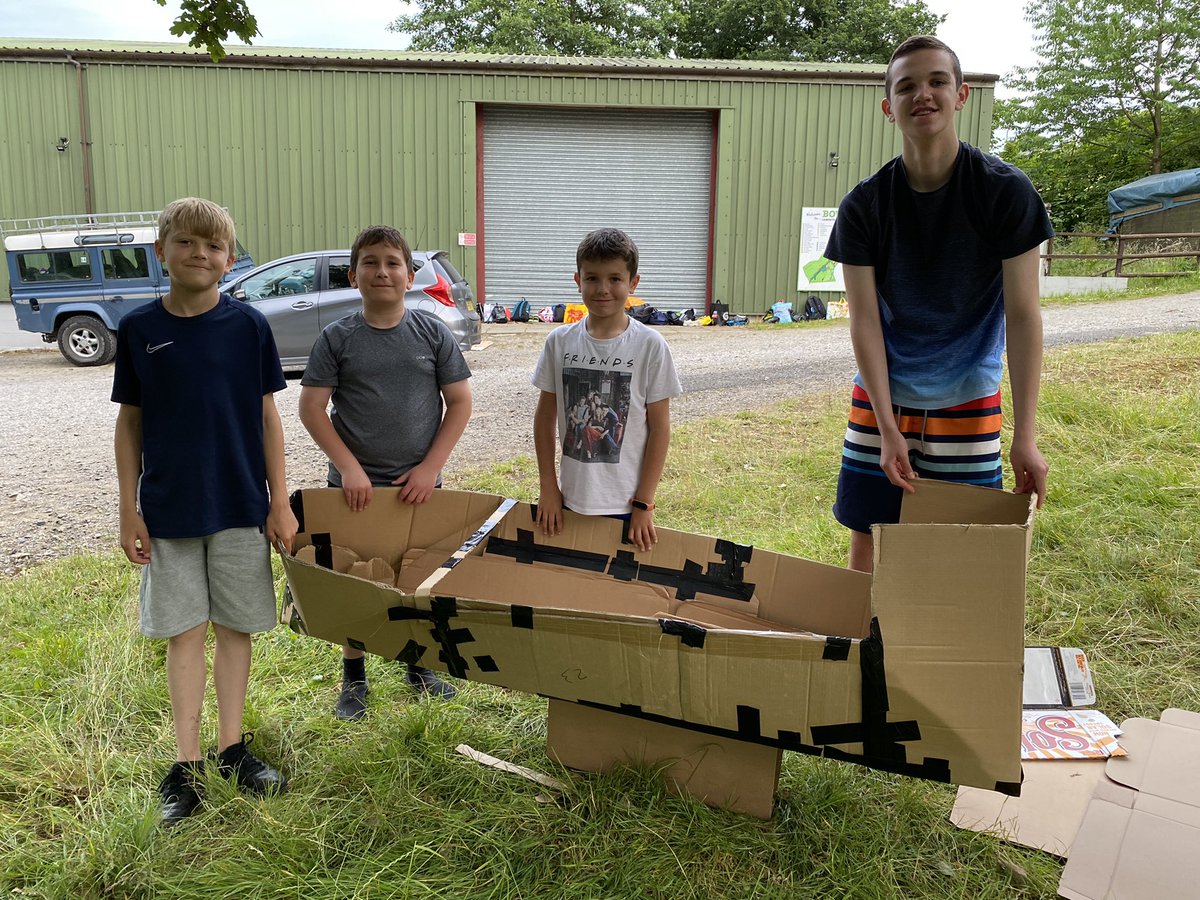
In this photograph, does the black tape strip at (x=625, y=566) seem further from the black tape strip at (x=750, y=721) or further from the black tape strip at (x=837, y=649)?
the black tape strip at (x=837, y=649)

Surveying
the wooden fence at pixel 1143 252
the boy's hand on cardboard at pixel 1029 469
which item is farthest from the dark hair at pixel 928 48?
the wooden fence at pixel 1143 252

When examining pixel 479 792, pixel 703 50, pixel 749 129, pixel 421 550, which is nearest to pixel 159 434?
pixel 421 550

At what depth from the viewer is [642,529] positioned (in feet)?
8.46

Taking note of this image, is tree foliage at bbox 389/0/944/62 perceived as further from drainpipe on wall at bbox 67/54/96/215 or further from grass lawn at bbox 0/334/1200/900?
grass lawn at bbox 0/334/1200/900

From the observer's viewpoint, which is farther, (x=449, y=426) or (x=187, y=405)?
(x=449, y=426)

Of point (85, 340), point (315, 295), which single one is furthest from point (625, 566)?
point (85, 340)

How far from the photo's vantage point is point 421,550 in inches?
109

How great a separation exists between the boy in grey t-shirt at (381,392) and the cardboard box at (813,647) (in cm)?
33

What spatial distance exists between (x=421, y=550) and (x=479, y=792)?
0.82 metres

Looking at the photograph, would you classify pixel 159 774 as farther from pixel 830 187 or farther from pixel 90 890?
pixel 830 187

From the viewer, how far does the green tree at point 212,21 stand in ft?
6.48

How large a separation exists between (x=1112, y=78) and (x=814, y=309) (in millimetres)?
18231

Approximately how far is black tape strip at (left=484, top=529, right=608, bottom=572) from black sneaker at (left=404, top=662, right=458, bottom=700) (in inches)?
17.8

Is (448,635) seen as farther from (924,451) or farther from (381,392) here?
(924,451)
